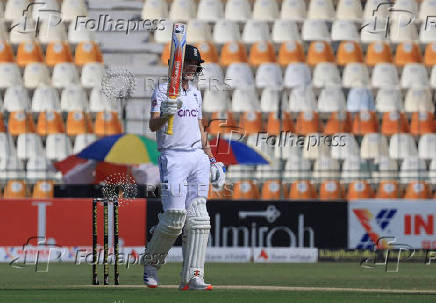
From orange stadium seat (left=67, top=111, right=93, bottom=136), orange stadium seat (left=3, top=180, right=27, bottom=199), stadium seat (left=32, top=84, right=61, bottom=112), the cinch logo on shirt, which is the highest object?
stadium seat (left=32, top=84, right=61, bottom=112)

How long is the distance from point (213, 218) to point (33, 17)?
7338 millimetres

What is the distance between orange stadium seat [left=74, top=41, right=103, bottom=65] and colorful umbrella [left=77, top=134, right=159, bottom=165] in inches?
138

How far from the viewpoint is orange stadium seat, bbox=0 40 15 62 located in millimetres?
21250

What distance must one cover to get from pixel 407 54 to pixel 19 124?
7424mm

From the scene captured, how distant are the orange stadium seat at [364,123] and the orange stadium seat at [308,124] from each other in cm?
74

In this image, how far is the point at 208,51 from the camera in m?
21.0

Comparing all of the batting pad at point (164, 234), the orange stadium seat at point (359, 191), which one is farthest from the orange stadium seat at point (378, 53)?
the batting pad at point (164, 234)

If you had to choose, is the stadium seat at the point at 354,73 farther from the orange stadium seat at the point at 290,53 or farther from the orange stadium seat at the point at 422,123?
the orange stadium seat at the point at 422,123

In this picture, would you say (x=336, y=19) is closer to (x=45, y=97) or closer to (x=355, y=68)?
(x=355, y=68)

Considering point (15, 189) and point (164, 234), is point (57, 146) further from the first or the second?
point (164, 234)

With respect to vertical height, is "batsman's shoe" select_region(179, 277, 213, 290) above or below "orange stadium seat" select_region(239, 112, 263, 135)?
below

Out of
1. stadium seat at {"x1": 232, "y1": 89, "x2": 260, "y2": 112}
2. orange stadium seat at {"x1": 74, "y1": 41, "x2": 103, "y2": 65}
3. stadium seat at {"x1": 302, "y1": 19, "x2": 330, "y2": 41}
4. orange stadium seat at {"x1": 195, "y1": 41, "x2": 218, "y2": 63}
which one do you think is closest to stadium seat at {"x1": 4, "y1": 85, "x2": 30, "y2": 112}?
orange stadium seat at {"x1": 74, "y1": 41, "x2": 103, "y2": 65}

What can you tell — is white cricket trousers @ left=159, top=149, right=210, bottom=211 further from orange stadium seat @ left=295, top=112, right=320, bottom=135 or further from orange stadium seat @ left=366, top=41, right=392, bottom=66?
orange stadium seat @ left=366, top=41, right=392, bottom=66

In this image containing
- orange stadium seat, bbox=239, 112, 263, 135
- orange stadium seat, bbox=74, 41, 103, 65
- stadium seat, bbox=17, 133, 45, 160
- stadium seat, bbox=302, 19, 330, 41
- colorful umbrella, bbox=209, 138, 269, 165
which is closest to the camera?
colorful umbrella, bbox=209, 138, 269, 165
